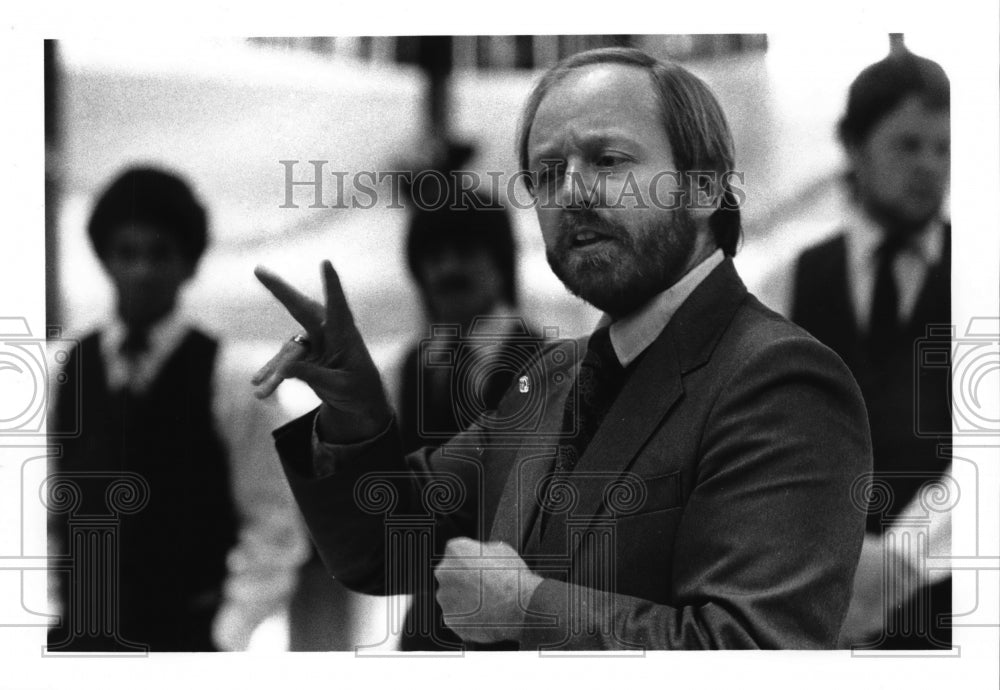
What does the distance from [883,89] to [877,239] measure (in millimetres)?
514

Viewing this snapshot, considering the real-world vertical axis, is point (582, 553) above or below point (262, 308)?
below

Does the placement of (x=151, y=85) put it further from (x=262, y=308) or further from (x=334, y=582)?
(x=334, y=582)

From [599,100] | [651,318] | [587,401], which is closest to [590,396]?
[587,401]

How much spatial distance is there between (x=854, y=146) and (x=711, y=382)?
Result: 38.3 inches

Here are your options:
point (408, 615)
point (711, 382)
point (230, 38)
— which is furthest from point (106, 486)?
point (711, 382)

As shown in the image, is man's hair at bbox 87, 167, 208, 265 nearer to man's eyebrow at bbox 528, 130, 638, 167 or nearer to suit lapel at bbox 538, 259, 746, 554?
man's eyebrow at bbox 528, 130, 638, 167

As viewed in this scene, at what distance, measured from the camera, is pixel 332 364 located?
4355 millimetres

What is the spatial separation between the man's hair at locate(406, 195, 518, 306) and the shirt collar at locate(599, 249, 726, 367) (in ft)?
1.25

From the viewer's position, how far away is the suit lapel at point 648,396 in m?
4.17

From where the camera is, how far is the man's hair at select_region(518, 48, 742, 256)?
14.0 feet

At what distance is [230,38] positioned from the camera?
4371 millimetres

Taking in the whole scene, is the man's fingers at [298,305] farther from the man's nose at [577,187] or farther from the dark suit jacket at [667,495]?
the man's nose at [577,187]

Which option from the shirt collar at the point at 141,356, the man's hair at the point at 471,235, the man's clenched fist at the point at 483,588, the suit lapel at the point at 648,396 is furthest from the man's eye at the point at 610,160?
the shirt collar at the point at 141,356

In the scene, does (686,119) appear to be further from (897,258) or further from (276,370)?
(276,370)
